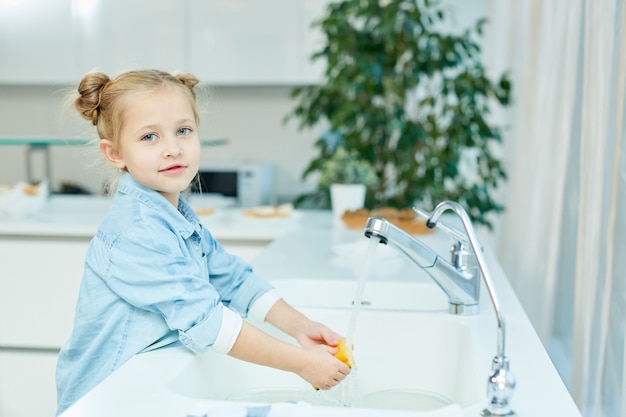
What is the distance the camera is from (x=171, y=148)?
1.14 meters

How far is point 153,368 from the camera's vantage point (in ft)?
3.45

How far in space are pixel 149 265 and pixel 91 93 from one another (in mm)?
284

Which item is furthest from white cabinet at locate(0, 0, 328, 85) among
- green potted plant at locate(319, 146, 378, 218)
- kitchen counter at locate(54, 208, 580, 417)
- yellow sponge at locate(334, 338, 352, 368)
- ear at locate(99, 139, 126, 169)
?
yellow sponge at locate(334, 338, 352, 368)

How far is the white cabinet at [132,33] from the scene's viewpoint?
161 inches

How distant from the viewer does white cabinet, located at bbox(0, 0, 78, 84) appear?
414 centimetres

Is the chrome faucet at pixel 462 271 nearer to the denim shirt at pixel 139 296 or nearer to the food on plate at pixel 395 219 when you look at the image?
the denim shirt at pixel 139 296

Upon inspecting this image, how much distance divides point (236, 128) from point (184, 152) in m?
3.47

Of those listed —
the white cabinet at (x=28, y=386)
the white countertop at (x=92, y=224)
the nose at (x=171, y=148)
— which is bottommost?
the white cabinet at (x=28, y=386)

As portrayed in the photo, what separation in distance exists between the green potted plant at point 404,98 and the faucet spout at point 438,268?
135 cm

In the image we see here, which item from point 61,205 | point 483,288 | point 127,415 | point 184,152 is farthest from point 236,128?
point 127,415

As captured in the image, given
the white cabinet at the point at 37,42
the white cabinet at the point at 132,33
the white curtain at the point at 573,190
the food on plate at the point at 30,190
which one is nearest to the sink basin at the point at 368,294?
the white curtain at the point at 573,190

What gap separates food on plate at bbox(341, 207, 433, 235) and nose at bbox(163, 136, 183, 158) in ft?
3.94

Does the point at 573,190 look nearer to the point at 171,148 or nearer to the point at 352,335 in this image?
the point at 352,335

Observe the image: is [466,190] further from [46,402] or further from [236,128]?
[236,128]
